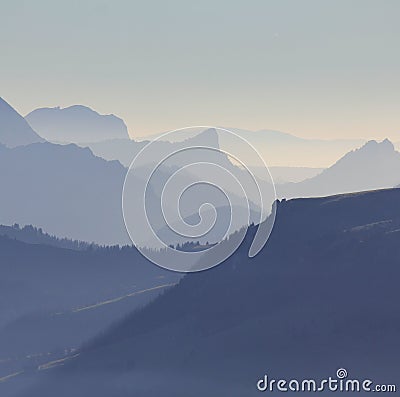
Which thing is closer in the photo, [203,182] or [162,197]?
[162,197]

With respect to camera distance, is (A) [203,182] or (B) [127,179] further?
(A) [203,182]

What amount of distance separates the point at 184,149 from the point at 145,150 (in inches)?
180

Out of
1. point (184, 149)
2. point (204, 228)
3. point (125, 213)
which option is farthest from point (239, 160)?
point (204, 228)

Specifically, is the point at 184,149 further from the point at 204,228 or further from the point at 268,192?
the point at 204,228

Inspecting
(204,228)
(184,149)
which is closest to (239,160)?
(184,149)

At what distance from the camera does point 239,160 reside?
59.4 m

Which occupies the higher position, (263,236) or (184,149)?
(184,149)

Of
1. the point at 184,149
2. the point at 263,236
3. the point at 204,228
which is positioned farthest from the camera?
the point at 204,228

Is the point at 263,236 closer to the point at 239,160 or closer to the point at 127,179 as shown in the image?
the point at 239,160

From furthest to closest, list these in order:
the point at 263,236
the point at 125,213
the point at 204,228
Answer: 1. the point at 204,228
2. the point at 263,236
3. the point at 125,213

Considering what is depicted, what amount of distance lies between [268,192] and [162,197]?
847 centimetres

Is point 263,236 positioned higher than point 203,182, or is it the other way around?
point 203,182

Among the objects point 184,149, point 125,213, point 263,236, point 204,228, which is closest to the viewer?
point 125,213

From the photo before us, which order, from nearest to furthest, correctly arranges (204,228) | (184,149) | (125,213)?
(125,213), (184,149), (204,228)
